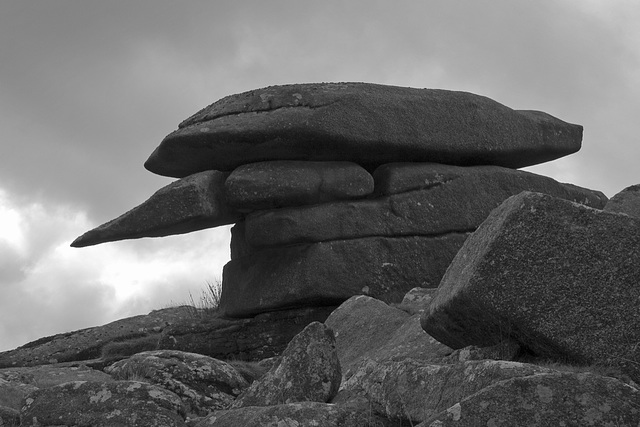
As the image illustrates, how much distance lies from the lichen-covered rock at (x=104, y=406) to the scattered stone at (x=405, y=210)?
31.8ft

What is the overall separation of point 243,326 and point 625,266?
1142 cm

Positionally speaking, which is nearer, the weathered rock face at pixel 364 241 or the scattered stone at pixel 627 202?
the scattered stone at pixel 627 202

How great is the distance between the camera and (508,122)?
2245 cm

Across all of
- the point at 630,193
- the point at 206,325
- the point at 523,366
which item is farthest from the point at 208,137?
the point at 523,366

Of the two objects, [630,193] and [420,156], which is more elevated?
[420,156]

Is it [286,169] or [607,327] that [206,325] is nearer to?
[286,169]

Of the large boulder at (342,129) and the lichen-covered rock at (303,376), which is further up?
the large boulder at (342,129)

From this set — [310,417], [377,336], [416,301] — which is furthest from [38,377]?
[310,417]

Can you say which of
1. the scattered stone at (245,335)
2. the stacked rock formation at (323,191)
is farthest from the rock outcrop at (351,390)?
the stacked rock formation at (323,191)

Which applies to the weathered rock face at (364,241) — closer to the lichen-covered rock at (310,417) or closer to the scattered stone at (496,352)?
the scattered stone at (496,352)

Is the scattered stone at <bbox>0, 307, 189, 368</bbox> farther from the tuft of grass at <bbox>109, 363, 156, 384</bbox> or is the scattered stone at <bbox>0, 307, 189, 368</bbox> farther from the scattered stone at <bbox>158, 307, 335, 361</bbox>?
the tuft of grass at <bbox>109, 363, 156, 384</bbox>

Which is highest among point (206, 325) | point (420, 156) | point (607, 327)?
point (420, 156)

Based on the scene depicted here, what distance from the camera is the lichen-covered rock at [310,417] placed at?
8180 mm

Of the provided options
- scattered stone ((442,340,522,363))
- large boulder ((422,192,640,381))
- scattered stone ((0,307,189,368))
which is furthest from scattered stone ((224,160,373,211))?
large boulder ((422,192,640,381))
